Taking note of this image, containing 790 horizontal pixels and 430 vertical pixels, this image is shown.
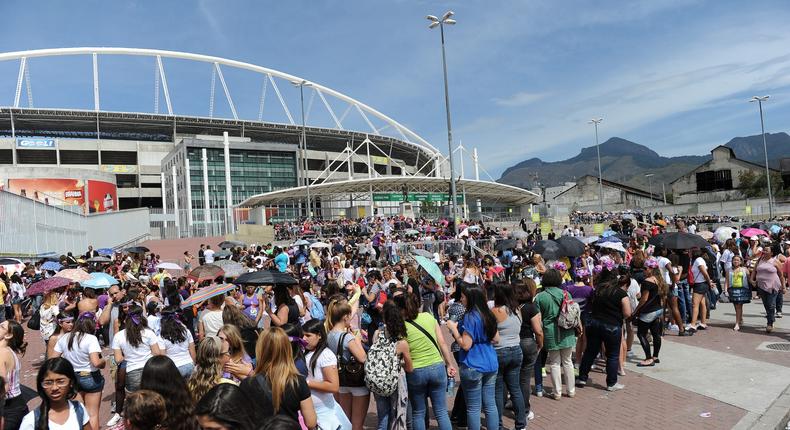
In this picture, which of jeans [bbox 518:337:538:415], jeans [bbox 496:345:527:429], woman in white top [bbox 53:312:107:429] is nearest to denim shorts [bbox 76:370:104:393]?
woman in white top [bbox 53:312:107:429]

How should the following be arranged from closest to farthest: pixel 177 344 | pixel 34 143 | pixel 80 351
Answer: pixel 80 351 < pixel 177 344 < pixel 34 143

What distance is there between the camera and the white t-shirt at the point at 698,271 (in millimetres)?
9992

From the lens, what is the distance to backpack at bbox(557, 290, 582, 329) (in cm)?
672

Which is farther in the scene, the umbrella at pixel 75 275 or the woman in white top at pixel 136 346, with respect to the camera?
the umbrella at pixel 75 275

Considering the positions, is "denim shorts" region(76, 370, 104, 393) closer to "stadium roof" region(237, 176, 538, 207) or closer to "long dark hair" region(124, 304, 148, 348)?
"long dark hair" region(124, 304, 148, 348)

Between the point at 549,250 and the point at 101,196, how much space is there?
56895 mm

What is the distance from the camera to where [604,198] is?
77812 mm

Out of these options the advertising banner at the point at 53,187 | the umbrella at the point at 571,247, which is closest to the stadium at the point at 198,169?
the advertising banner at the point at 53,187

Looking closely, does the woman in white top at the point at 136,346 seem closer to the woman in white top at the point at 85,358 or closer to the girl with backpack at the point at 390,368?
the woman in white top at the point at 85,358

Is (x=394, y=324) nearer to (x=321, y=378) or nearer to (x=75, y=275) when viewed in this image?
(x=321, y=378)

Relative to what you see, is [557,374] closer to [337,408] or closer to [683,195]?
[337,408]

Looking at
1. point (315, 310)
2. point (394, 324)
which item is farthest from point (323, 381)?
point (315, 310)

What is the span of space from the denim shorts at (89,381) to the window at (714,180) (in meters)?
77.3

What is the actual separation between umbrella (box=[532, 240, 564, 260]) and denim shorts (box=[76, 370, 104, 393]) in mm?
8839
